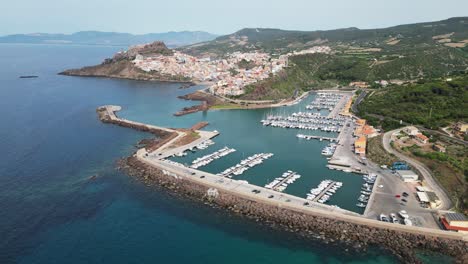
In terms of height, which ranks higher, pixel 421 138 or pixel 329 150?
pixel 421 138

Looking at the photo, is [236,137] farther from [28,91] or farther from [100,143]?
[28,91]

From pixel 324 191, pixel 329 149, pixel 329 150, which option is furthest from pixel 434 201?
pixel 329 149

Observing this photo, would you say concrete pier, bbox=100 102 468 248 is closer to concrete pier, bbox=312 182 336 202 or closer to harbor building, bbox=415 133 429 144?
concrete pier, bbox=312 182 336 202

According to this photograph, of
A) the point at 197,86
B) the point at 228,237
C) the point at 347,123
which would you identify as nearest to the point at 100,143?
the point at 228,237

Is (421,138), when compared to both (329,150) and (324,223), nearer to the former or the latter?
(329,150)

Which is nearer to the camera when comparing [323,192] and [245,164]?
[323,192]

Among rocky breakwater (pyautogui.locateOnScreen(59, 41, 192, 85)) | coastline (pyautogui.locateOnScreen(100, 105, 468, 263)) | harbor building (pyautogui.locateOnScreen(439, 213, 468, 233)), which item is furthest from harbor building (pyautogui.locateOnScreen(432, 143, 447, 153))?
rocky breakwater (pyautogui.locateOnScreen(59, 41, 192, 85))
